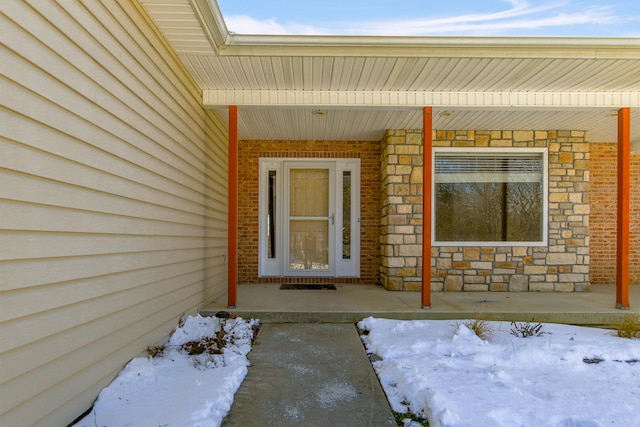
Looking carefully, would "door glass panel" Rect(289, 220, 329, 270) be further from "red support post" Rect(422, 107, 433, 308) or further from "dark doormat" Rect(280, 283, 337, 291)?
"red support post" Rect(422, 107, 433, 308)

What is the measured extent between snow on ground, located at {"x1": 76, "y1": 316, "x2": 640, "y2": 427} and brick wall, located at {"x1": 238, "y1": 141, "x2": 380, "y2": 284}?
2515 millimetres

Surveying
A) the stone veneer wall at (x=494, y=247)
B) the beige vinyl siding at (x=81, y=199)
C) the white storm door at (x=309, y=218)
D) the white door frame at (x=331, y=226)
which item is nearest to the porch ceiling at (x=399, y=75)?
the beige vinyl siding at (x=81, y=199)

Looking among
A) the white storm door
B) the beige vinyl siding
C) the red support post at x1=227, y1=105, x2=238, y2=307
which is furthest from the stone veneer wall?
the beige vinyl siding

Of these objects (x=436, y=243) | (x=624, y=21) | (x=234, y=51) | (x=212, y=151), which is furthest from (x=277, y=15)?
(x=436, y=243)

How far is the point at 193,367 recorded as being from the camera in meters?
2.79

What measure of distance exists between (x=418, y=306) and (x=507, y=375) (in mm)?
1766

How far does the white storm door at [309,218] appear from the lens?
245 inches

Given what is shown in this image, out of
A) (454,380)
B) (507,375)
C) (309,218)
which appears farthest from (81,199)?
(309,218)

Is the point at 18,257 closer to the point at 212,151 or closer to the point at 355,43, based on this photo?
the point at 355,43

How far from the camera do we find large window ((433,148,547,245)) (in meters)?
5.59

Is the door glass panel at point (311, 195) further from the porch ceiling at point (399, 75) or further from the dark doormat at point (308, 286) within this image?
the porch ceiling at point (399, 75)

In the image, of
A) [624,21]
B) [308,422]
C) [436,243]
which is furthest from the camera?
[436,243]

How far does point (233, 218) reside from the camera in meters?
4.18

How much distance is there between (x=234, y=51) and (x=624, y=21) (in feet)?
11.1
